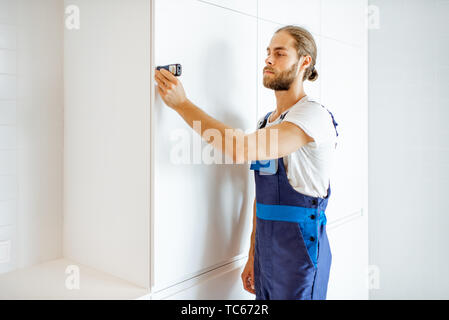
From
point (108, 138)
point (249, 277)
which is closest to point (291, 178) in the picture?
point (249, 277)

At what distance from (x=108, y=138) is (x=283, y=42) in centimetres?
65

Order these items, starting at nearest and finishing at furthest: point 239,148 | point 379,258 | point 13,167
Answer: point 239,148 < point 13,167 < point 379,258

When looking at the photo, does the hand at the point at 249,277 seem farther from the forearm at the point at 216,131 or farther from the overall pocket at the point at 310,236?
the forearm at the point at 216,131

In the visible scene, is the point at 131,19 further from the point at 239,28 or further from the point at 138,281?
the point at 138,281

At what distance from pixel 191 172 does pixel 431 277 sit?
1663 mm

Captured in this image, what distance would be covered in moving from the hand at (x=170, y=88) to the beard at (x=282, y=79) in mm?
325

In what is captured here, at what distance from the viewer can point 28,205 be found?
1.25m

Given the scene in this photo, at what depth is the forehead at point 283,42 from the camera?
1167 mm

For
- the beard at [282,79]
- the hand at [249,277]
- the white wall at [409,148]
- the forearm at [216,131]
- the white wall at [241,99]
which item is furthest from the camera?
the white wall at [409,148]

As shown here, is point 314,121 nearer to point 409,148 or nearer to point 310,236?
point 310,236

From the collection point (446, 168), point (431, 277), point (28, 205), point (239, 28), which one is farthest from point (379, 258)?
point (28, 205)

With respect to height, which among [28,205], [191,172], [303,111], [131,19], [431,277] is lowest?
[431,277]

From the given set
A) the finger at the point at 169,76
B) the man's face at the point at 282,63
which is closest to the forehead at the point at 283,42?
the man's face at the point at 282,63

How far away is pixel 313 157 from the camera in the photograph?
1119 mm
